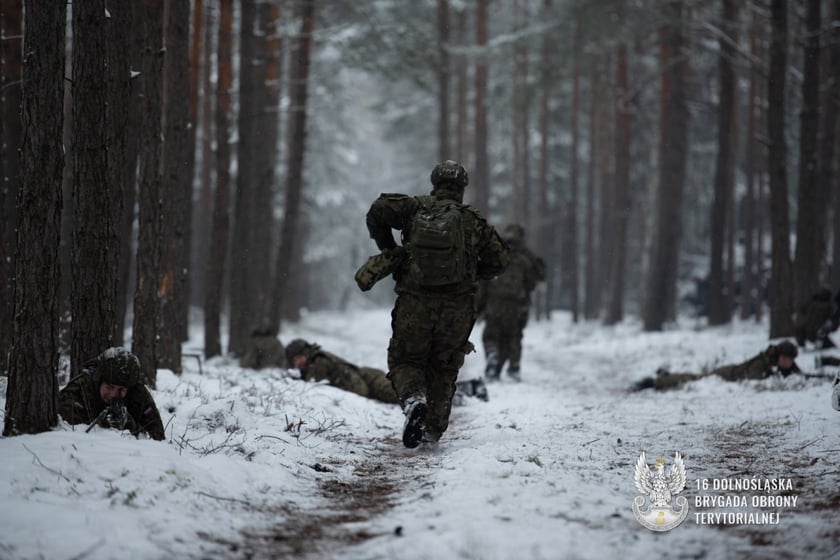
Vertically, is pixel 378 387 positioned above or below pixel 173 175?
below

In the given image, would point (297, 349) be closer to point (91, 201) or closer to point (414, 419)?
point (414, 419)

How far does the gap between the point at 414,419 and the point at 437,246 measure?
1.37 metres

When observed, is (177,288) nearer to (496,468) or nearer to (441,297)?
(441,297)

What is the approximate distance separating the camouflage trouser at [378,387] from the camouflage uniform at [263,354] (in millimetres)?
2548

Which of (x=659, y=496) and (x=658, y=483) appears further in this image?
(x=658, y=483)

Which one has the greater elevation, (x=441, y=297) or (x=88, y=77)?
(x=88, y=77)

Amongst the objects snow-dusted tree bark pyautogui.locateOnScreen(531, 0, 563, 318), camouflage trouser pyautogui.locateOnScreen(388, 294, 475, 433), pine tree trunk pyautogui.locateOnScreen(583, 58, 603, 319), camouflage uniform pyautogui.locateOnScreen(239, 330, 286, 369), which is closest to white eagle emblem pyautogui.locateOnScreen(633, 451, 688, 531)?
camouflage trouser pyautogui.locateOnScreen(388, 294, 475, 433)

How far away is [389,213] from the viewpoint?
587 cm

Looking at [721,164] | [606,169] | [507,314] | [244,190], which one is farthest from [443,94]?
[507,314]

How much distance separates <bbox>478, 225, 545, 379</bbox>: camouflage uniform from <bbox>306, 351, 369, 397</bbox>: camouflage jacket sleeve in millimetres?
2918

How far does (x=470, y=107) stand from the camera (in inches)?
1435

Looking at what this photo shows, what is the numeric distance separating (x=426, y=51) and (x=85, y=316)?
1188 cm

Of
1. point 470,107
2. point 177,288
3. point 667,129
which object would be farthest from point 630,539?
point 470,107

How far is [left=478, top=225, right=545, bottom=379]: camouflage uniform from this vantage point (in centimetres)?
1149
